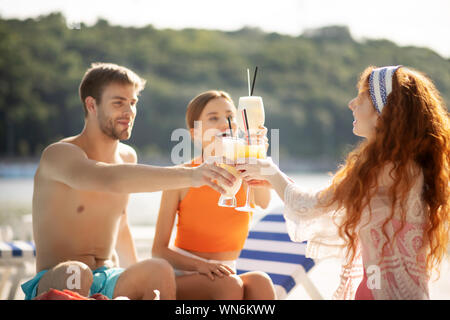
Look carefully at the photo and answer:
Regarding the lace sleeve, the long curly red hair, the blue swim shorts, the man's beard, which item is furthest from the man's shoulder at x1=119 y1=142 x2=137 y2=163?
the long curly red hair

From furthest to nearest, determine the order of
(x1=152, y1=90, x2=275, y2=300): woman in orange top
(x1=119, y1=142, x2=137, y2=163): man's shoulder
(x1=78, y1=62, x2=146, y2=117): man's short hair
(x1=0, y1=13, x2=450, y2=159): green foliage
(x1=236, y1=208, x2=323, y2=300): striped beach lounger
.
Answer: (x1=0, y1=13, x2=450, y2=159): green foliage, (x1=236, y1=208, x2=323, y2=300): striped beach lounger, (x1=119, y1=142, x2=137, y2=163): man's shoulder, (x1=78, y1=62, x2=146, y2=117): man's short hair, (x1=152, y1=90, x2=275, y2=300): woman in orange top

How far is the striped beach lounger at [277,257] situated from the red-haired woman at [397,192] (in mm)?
1334

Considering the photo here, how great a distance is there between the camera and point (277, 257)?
11.6ft

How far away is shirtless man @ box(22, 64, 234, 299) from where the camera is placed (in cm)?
222

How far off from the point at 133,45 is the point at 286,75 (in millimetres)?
15789

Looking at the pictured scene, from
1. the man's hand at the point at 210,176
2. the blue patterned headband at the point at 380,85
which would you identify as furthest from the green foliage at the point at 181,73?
the blue patterned headband at the point at 380,85

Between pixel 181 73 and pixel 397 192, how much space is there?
5029cm

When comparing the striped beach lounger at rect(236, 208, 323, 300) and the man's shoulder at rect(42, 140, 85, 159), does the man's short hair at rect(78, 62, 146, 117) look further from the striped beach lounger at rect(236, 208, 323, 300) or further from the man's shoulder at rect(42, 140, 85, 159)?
the striped beach lounger at rect(236, 208, 323, 300)

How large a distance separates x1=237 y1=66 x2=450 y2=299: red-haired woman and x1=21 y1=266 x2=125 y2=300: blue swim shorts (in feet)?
3.11

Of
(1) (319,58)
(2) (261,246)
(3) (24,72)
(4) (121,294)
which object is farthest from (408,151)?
(1) (319,58)

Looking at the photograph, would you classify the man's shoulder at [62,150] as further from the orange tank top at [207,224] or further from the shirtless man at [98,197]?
the orange tank top at [207,224]

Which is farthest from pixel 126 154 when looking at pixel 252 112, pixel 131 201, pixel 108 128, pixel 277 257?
pixel 131 201

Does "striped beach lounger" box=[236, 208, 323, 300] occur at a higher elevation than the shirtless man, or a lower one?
lower
